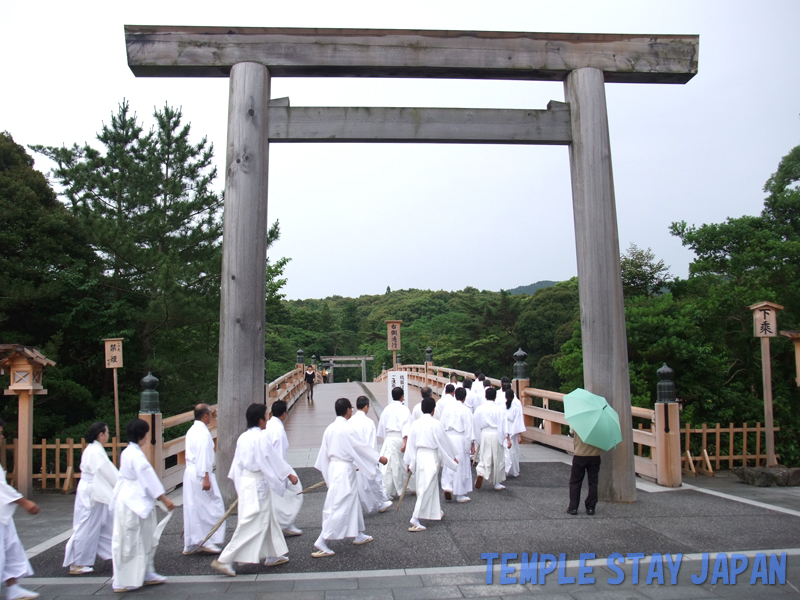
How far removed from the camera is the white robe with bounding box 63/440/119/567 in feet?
16.8

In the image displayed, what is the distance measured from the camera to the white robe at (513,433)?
879 centimetres

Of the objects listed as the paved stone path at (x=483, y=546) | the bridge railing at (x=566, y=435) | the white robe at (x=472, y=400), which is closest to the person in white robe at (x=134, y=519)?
the paved stone path at (x=483, y=546)

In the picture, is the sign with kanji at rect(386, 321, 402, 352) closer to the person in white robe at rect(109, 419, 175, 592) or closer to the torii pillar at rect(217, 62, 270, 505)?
the torii pillar at rect(217, 62, 270, 505)

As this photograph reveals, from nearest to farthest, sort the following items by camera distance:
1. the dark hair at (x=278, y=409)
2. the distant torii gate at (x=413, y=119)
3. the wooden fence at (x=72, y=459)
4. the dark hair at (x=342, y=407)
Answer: the dark hair at (x=342, y=407), the dark hair at (x=278, y=409), the distant torii gate at (x=413, y=119), the wooden fence at (x=72, y=459)

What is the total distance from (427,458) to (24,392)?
661 cm

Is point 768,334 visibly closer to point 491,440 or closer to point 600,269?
point 600,269

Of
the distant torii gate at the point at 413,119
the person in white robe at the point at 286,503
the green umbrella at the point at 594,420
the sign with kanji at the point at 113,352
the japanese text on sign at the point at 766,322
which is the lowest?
the person in white robe at the point at 286,503

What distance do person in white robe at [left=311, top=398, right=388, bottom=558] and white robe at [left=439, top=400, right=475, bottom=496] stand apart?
1861 millimetres

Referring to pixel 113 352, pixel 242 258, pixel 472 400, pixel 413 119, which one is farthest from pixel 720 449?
pixel 113 352

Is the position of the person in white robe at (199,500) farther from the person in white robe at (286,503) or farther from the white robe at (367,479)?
the white robe at (367,479)

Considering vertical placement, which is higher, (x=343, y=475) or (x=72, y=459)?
(x=343, y=475)

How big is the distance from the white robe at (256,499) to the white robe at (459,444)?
2.88m

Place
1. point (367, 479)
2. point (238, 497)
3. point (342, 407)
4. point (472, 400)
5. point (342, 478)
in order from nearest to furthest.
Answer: point (238, 497) → point (342, 478) → point (342, 407) → point (367, 479) → point (472, 400)

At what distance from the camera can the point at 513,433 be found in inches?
351
